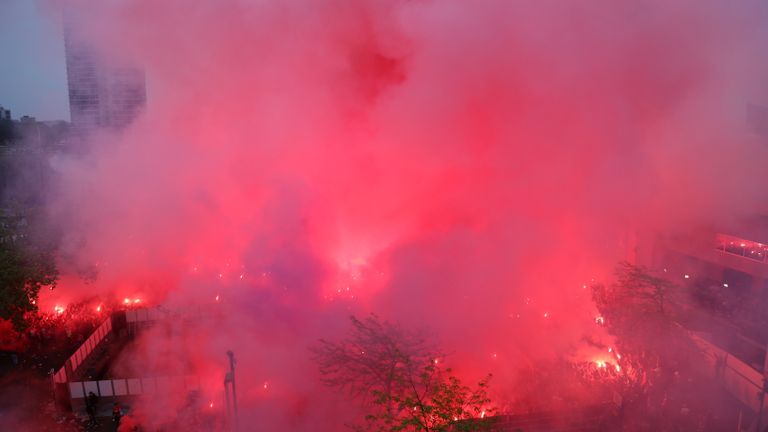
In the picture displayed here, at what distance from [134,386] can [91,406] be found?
560 mm

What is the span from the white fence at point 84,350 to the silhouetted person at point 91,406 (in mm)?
618

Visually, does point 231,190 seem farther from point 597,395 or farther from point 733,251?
point 733,251

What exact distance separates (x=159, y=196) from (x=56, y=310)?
2978mm

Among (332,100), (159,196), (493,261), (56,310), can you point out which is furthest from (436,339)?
(56,310)

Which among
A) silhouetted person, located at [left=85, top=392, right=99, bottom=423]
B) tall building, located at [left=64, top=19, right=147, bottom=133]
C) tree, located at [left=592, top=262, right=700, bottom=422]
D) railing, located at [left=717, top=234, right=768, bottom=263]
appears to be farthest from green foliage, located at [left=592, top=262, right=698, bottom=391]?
tall building, located at [left=64, top=19, right=147, bottom=133]

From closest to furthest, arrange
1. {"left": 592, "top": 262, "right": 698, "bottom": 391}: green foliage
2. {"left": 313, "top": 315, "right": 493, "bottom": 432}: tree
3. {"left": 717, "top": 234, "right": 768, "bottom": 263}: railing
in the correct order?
{"left": 313, "top": 315, "right": 493, "bottom": 432}: tree < {"left": 592, "top": 262, "right": 698, "bottom": 391}: green foliage < {"left": 717, "top": 234, "right": 768, "bottom": 263}: railing

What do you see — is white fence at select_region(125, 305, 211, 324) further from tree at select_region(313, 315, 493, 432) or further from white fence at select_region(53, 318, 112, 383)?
tree at select_region(313, 315, 493, 432)

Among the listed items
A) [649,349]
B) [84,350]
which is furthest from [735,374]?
[84,350]

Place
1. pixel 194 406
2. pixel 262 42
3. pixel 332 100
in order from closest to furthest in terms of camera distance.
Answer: pixel 194 406
pixel 262 42
pixel 332 100

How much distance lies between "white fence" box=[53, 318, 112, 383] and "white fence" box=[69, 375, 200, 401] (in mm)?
396

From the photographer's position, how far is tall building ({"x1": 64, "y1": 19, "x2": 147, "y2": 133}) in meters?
8.62

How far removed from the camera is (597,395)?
23.6ft

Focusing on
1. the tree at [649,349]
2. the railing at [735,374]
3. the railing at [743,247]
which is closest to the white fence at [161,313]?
the tree at [649,349]

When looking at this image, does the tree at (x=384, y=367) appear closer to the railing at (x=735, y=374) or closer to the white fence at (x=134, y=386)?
the white fence at (x=134, y=386)
